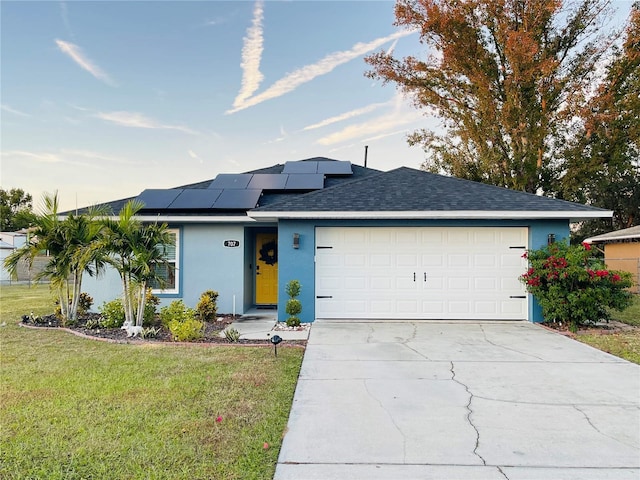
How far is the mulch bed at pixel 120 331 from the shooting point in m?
6.70

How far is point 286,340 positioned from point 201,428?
3.43m

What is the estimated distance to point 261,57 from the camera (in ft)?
41.9

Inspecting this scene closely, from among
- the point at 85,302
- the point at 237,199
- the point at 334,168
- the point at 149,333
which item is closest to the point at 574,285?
the point at 334,168

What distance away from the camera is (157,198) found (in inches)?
392

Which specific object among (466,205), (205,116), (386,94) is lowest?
(466,205)

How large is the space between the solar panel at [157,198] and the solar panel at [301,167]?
3.74m

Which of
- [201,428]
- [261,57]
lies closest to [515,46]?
[261,57]

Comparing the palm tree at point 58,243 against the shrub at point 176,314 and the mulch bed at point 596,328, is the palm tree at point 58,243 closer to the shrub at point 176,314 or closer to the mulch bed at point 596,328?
the shrub at point 176,314

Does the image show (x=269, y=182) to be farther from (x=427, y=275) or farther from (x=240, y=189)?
(x=427, y=275)

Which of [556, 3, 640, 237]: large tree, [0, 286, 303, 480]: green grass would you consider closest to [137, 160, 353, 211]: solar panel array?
[0, 286, 303, 480]: green grass

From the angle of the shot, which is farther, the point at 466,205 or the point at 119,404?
the point at 466,205

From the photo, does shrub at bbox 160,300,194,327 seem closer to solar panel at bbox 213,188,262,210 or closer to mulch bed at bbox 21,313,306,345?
mulch bed at bbox 21,313,306,345

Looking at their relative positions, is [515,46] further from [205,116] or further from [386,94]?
[205,116]

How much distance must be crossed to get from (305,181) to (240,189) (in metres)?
1.92
